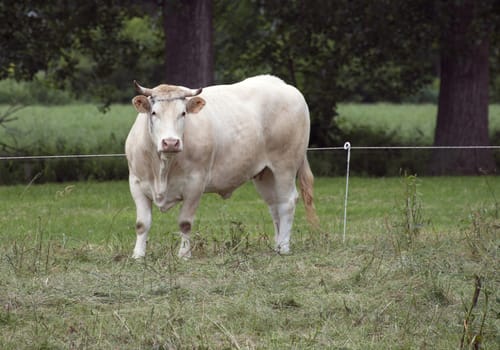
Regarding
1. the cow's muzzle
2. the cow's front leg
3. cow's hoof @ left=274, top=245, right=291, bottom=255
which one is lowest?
cow's hoof @ left=274, top=245, right=291, bottom=255

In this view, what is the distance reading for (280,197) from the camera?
1130cm

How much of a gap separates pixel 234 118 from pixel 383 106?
3128cm

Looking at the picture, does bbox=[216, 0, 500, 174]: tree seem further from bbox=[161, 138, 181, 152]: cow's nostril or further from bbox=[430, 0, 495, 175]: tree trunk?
bbox=[161, 138, 181, 152]: cow's nostril

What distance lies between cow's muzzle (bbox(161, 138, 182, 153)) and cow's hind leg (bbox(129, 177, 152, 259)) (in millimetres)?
770

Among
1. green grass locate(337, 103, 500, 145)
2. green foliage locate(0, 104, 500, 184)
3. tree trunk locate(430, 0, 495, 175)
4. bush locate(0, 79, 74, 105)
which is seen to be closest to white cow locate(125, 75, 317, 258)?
green foliage locate(0, 104, 500, 184)

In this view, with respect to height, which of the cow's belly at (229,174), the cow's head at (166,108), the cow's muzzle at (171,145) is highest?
the cow's head at (166,108)

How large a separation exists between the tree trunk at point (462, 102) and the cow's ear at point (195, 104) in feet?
36.1

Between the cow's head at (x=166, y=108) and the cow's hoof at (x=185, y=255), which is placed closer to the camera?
the cow's hoof at (x=185, y=255)

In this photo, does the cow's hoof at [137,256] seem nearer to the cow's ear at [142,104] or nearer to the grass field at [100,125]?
the cow's ear at [142,104]

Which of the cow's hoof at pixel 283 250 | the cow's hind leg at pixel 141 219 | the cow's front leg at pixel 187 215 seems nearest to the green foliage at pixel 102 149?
the cow's hind leg at pixel 141 219

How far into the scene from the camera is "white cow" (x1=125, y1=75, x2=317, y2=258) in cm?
1001

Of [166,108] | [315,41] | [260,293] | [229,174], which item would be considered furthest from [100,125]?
[260,293]

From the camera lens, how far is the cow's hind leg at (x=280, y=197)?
11219mm

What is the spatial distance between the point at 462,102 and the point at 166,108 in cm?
1195
